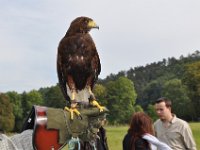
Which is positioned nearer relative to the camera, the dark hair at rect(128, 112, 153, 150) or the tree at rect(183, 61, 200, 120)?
the dark hair at rect(128, 112, 153, 150)

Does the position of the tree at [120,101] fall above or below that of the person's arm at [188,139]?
above

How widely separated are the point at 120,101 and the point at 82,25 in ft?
229

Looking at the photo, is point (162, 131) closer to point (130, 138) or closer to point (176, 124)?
point (176, 124)

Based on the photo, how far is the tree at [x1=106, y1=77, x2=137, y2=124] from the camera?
236 ft

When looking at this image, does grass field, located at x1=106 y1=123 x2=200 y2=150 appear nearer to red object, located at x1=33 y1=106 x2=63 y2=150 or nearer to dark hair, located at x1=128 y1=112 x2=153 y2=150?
dark hair, located at x1=128 y1=112 x2=153 y2=150

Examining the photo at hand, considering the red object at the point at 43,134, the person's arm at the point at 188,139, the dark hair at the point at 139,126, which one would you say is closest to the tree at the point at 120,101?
the person's arm at the point at 188,139

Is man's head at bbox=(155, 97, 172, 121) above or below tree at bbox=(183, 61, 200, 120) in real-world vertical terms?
below

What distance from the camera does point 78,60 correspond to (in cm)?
457

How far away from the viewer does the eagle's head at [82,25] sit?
452cm

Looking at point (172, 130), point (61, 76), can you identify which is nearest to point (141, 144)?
point (172, 130)

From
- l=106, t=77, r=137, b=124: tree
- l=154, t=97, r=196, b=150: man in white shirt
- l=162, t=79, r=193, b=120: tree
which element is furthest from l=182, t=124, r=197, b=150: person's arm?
l=162, t=79, r=193, b=120: tree

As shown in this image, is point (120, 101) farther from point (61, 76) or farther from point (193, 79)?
point (61, 76)

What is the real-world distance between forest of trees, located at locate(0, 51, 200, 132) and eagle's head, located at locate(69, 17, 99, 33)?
25.3m

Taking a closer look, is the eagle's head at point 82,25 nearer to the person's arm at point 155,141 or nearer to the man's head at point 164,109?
the person's arm at point 155,141
